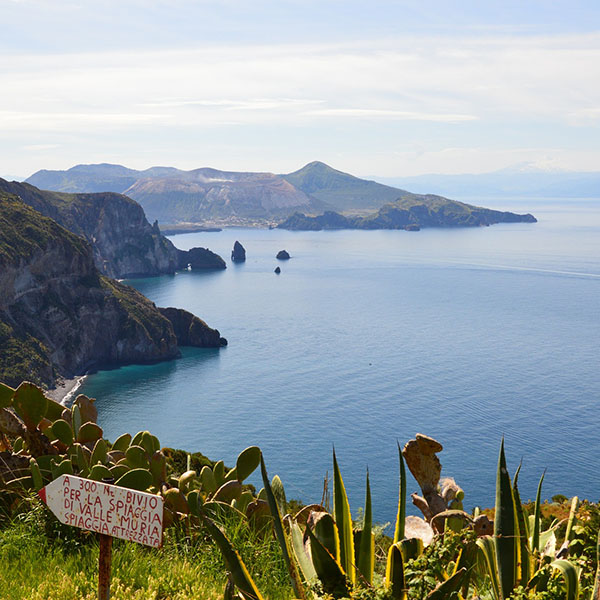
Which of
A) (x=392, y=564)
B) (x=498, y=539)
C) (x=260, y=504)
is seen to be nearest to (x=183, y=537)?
(x=260, y=504)

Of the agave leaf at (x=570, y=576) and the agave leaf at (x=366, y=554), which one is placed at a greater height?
the agave leaf at (x=570, y=576)

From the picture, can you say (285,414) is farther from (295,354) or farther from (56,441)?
(56,441)

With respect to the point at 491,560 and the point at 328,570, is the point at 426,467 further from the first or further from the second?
the point at 328,570

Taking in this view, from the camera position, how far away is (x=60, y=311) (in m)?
106

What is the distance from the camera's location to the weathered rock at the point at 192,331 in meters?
111

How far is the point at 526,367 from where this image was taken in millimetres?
87375

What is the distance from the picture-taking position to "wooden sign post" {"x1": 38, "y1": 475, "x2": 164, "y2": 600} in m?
5.02

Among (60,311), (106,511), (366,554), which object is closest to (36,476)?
(106,511)

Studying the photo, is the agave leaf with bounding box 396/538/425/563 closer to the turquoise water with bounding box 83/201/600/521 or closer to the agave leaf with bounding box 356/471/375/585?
the agave leaf with bounding box 356/471/375/585

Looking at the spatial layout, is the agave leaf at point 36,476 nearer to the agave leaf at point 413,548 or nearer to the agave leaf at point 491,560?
the agave leaf at point 413,548

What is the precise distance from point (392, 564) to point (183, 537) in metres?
3.49

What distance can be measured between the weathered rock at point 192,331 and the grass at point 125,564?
103 m

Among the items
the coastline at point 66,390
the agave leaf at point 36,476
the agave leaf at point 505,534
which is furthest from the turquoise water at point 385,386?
the agave leaf at point 505,534

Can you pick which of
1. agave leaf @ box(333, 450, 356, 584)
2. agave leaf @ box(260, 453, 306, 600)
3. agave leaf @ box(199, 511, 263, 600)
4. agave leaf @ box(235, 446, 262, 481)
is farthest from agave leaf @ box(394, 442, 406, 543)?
agave leaf @ box(235, 446, 262, 481)
